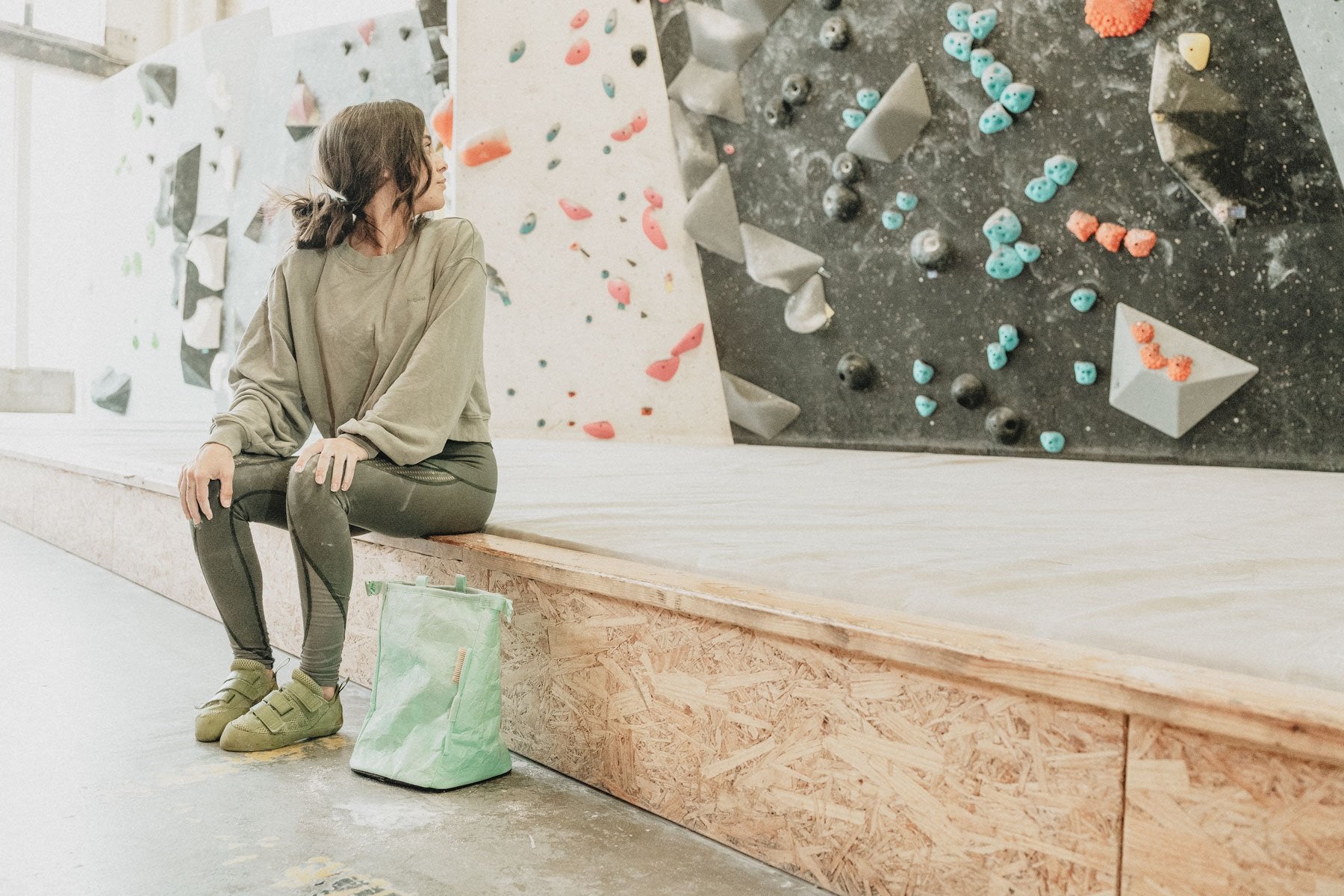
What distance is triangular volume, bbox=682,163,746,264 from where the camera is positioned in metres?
3.40

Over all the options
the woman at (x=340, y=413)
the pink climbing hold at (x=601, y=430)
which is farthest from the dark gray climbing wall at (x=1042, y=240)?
the woman at (x=340, y=413)

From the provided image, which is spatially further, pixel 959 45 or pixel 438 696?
pixel 959 45

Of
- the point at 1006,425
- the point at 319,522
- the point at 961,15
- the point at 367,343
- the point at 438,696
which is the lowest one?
the point at 438,696

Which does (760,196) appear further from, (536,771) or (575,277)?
(536,771)

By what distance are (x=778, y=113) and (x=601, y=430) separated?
1257 mm

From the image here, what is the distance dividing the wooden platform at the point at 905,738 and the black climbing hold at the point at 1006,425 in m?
1.81

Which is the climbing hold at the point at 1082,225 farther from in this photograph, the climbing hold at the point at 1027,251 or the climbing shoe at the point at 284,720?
the climbing shoe at the point at 284,720

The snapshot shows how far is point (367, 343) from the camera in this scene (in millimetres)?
1546

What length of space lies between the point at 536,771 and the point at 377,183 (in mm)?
884

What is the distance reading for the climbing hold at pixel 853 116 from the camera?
10.2ft

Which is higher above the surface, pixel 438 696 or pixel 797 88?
pixel 797 88

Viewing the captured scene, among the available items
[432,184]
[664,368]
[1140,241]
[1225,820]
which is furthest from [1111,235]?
[1225,820]

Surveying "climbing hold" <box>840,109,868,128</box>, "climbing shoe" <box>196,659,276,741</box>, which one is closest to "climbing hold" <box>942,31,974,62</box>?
"climbing hold" <box>840,109,868,128</box>

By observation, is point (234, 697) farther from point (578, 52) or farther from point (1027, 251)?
point (578, 52)
